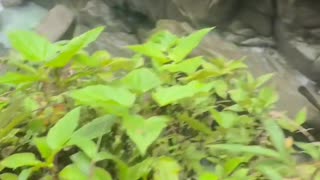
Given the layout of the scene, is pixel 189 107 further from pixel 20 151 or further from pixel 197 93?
pixel 20 151

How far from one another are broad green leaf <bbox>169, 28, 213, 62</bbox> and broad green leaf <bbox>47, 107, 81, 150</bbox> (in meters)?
0.29

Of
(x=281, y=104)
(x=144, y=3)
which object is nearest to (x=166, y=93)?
(x=281, y=104)

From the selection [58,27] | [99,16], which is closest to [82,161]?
[58,27]

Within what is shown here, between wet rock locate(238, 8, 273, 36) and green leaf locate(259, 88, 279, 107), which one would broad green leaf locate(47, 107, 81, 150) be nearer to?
green leaf locate(259, 88, 279, 107)

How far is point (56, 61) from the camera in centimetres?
117

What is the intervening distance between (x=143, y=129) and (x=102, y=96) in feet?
0.32

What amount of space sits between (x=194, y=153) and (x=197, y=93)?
12cm

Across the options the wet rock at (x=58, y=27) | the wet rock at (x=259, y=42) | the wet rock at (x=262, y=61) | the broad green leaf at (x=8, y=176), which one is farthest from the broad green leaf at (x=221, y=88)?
the wet rock at (x=259, y=42)

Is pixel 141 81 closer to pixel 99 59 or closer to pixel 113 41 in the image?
pixel 99 59

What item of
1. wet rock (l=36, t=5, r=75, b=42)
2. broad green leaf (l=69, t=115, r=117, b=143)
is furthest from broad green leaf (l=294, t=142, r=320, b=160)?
wet rock (l=36, t=5, r=75, b=42)

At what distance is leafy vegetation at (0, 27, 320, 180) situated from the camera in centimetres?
106

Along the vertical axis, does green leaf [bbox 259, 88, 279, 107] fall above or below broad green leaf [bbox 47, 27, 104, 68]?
below

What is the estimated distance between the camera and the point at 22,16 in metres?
6.23

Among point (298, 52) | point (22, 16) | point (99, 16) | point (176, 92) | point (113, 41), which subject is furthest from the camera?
point (22, 16)
